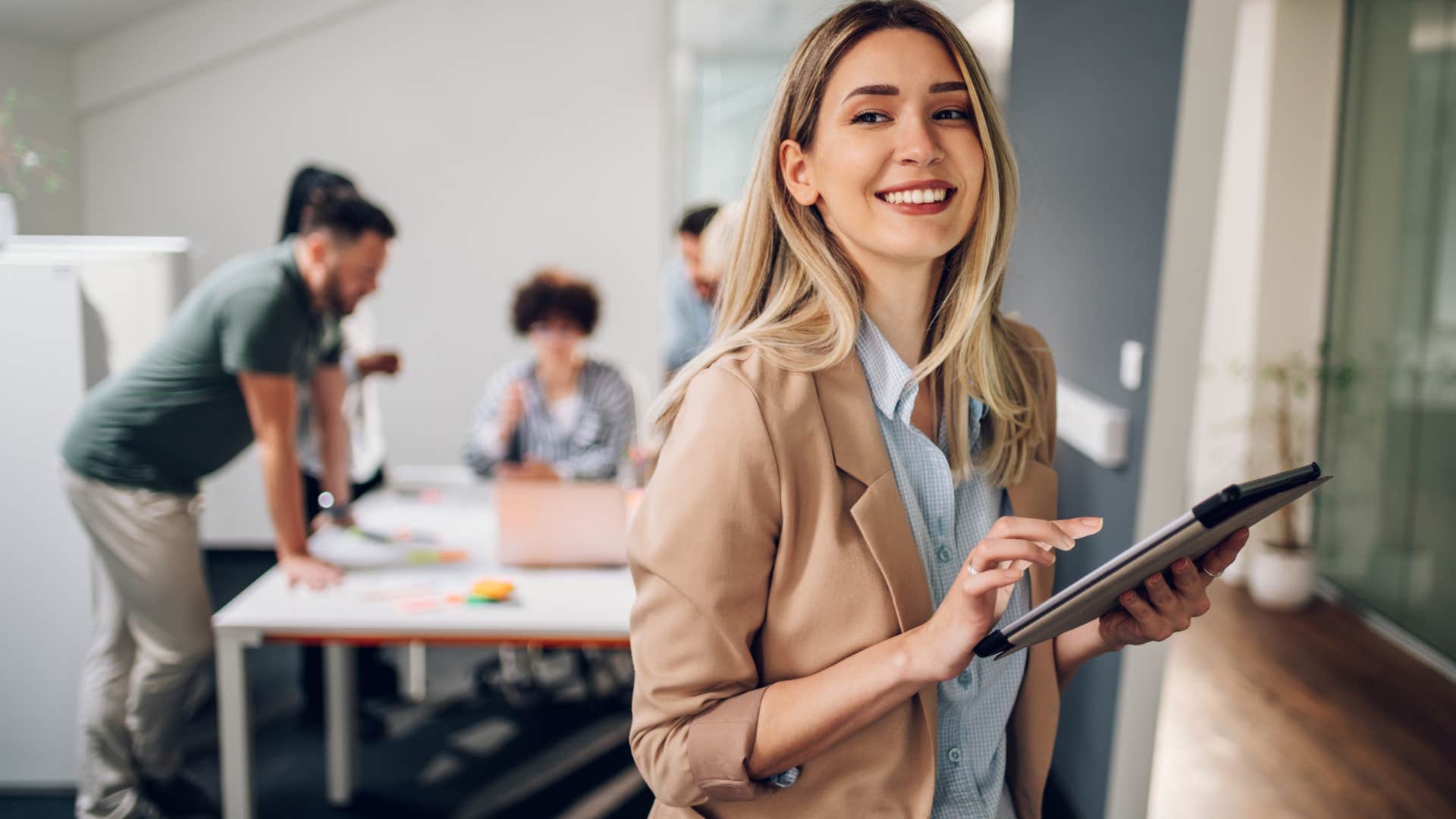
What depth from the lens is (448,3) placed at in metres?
4.90

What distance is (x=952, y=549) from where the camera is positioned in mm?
900

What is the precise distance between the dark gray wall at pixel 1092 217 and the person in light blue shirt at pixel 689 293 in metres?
2.52

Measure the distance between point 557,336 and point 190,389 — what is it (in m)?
1.30

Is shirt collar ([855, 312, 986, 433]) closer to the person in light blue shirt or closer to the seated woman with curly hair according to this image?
the seated woman with curly hair

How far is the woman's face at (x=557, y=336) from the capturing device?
11.3 ft

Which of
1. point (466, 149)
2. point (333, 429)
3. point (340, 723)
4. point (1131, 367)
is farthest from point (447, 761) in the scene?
point (466, 149)

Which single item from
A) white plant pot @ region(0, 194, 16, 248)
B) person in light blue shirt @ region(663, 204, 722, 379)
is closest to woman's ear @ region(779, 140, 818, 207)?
white plant pot @ region(0, 194, 16, 248)

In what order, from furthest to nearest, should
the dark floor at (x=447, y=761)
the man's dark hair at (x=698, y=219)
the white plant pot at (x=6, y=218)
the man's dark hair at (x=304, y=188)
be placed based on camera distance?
the man's dark hair at (x=698, y=219) → the man's dark hair at (x=304, y=188) → the dark floor at (x=447, y=761) → the white plant pot at (x=6, y=218)

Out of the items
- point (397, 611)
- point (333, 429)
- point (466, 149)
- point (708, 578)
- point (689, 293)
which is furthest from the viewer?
point (466, 149)

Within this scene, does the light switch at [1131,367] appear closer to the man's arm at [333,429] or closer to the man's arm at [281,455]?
the man's arm at [281,455]

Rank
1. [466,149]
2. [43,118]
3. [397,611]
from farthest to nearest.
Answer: [466,149]
[43,118]
[397,611]

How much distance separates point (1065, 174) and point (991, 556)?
1.64ft

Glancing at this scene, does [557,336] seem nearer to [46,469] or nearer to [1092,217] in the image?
[46,469]

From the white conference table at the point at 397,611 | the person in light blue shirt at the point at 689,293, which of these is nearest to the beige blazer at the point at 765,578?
the white conference table at the point at 397,611
